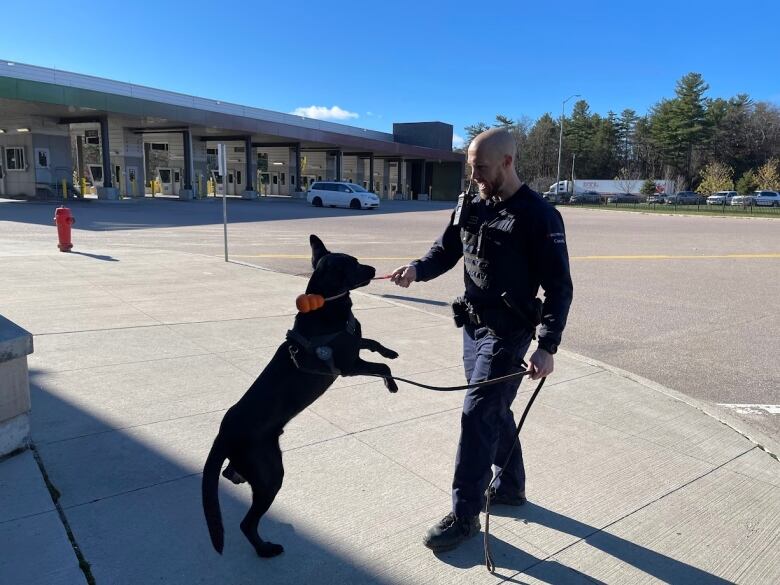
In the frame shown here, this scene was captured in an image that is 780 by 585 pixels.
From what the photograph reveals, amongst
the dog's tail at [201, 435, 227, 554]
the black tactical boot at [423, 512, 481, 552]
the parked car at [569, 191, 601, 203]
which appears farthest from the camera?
the parked car at [569, 191, 601, 203]

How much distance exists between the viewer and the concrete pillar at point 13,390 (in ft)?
10.4

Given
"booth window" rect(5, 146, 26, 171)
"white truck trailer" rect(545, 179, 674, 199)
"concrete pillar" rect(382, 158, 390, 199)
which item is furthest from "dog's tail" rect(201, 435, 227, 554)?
"white truck trailer" rect(545, 179, 674, 199)

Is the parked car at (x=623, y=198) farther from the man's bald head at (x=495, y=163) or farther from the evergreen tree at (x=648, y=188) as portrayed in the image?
the man's bald head at (x=495, y=163)

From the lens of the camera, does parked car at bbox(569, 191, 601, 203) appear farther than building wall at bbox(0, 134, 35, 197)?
Yes

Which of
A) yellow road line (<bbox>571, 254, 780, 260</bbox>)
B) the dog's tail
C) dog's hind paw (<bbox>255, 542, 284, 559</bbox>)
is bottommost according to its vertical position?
dog's hind paw (<bbox>255, 542, 284, 559</bbox>)

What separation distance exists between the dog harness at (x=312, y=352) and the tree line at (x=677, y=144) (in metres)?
81.7

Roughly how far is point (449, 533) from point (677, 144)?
94.8 meters

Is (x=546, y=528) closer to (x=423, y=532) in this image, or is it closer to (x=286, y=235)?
(x=423, y=532)

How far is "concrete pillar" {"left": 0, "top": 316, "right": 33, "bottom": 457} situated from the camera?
3170mm

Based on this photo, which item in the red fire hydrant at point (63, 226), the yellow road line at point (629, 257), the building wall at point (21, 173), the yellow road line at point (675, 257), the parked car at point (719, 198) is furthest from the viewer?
the parked car at point (719, 198)

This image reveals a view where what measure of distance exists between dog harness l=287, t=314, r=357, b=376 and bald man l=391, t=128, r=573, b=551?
706 millimetres

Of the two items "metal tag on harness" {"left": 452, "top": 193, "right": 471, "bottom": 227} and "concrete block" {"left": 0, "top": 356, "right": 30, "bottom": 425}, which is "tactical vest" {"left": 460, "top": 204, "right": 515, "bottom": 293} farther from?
"concrete block" {"left": 0, "top": 356, "right": 30, "bottom": 425}

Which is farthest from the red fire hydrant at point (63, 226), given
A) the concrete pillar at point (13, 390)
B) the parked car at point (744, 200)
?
the parked car at point (744, 200)

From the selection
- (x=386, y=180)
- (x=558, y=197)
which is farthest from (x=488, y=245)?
(x=558, y=197)
